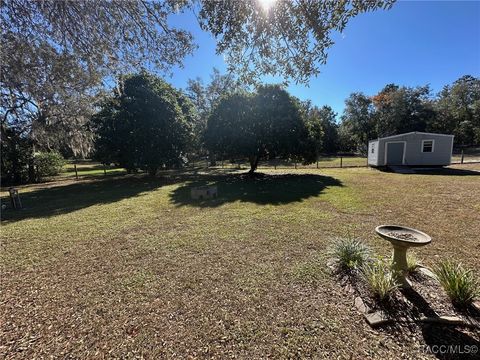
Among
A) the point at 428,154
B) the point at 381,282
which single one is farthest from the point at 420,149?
the point at 381,282

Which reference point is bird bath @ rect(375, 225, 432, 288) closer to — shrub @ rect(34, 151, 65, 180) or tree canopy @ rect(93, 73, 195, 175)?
tree canopy @ rect(93, 73, 195, 175)

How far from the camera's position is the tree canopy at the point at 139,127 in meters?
13.1

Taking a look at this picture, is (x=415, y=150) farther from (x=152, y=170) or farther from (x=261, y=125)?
(x=152, y=170)

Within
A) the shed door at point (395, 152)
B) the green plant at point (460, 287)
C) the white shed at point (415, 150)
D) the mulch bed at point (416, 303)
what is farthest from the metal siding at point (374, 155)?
the green plant at point (460, 287)

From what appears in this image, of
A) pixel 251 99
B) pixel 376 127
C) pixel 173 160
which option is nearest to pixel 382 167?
pixel 251 99

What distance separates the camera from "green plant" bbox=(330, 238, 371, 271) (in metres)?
3.40

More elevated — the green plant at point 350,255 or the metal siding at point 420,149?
the metal siding at point 420,149

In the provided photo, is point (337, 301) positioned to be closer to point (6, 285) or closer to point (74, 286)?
point (74, 286)

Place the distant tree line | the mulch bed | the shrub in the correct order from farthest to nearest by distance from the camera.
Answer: the distant tree line < the shrub < the mulch bed

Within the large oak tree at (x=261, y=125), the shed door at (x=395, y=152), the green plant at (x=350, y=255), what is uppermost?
the large oak tree at (x=261, y=125)

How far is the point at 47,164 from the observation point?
16.9 m

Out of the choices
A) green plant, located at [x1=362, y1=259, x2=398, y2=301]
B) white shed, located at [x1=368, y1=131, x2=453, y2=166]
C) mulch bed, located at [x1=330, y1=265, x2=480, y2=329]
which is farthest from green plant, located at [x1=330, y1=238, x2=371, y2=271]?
white shed, located at [x1=368, y1=131, x2=453, y2=166]

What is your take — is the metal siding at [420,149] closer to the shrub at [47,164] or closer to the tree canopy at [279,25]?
the tree canopy at [279,25]

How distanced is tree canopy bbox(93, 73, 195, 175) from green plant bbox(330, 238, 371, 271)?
471 inches
